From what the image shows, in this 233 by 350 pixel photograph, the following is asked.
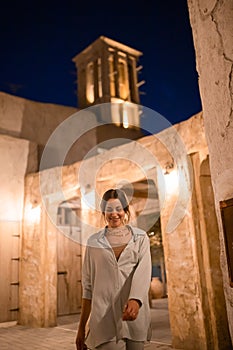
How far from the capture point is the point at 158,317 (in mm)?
7605

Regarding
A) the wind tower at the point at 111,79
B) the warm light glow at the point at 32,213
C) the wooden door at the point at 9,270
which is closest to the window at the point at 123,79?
the wind tower at the point at 111,79

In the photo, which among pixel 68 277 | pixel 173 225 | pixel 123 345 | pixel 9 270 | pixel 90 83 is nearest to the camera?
pixel 123 345

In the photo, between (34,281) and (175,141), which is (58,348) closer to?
(34,281)

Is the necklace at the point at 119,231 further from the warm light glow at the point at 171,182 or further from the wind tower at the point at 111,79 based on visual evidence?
the wind tower at the point at 111,79

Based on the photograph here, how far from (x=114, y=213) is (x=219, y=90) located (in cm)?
102

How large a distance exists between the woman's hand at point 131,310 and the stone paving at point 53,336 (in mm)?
3508

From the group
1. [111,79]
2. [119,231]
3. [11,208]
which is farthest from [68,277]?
[111,79]

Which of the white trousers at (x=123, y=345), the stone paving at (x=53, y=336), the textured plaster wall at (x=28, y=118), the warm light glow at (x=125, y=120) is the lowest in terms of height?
the stone paving at (x=53, y=336)

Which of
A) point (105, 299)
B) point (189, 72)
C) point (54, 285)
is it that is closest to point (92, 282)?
point (105, 299)

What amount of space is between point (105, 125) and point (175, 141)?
10.3m

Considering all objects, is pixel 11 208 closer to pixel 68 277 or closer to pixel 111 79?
pixel 68 277

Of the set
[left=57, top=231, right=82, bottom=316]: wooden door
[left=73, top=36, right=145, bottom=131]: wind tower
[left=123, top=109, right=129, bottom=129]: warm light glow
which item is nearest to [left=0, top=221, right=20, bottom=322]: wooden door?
[left=57, top=231, right=82, bottom=316]: wooden door

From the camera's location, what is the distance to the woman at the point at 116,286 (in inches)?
78.9

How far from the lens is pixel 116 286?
207cm
